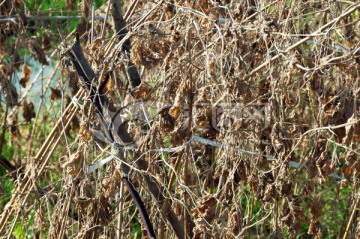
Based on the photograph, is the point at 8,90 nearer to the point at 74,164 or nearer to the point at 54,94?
the point at 54,94

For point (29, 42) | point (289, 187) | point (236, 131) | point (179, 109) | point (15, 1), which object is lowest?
point (289, 187)

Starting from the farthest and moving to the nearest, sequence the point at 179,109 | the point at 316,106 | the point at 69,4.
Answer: the point at 69,4 < the point at 316,106 < the point at 179,109

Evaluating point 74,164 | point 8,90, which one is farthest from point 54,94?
point 74,164

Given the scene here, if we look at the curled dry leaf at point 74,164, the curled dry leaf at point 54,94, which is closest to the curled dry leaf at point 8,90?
the curled dry leaf at point 54,94

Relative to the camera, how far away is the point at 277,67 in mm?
2332

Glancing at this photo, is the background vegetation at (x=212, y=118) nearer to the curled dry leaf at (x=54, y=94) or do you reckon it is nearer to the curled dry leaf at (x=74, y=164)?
the curled dry leaf at (x=74, y=164)

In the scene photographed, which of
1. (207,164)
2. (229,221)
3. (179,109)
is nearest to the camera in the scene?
(179,109)

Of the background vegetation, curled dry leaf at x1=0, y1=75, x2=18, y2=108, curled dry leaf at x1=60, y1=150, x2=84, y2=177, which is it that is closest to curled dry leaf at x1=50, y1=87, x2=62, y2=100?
curled dry leaf at x1=0, y1=75, x2=18, y2=108

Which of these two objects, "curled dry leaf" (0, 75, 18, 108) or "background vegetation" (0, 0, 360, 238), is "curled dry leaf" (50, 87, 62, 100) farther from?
"background vegetation" (0, 0, 360, 238)

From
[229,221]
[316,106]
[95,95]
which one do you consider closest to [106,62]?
[95,95]

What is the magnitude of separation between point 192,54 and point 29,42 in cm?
120

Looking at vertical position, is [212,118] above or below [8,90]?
below

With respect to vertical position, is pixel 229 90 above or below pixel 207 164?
above

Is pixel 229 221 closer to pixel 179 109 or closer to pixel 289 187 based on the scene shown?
pixel 289 187
